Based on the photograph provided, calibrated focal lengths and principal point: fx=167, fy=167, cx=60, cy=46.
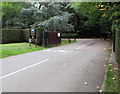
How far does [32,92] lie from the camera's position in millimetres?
5387

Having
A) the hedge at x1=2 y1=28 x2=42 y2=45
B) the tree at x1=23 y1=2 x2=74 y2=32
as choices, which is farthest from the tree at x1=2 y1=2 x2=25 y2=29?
the hedge at x1=2 y1=28 x2=42 y2=45

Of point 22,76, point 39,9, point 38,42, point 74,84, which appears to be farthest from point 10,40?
point 74,84

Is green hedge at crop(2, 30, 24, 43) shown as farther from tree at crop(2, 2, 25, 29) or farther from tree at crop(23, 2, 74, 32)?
tree at crop(2, 2, 25, 29)

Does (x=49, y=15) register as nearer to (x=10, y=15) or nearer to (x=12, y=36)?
(x=10, y=15)

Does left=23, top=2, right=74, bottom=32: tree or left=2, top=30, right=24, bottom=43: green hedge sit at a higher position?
left=23, top=2, right=74, bottom=32: tree

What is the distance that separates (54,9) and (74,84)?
27.5 metres

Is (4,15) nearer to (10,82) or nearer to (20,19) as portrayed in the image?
(20,19)

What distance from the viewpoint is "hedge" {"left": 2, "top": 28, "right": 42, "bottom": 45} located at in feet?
75.9

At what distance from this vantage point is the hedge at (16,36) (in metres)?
23.1

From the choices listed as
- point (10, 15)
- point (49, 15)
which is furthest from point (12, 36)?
point (10, 15)

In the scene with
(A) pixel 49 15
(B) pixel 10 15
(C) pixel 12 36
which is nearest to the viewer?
(C) pixel 12 36

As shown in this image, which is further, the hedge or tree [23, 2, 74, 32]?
tree [23, 2, 74, 32]

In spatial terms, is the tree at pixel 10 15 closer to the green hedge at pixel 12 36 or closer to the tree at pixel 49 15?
the tree at pixel 49 15

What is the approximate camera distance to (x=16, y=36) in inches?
1058
